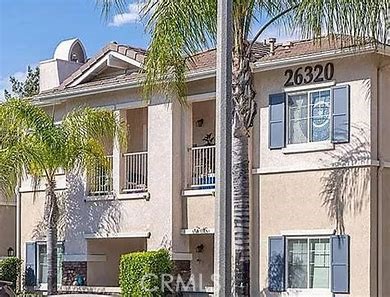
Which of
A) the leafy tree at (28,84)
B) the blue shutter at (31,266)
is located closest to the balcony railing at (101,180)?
the blue shutter at (31,266)

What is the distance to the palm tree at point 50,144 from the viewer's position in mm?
24250

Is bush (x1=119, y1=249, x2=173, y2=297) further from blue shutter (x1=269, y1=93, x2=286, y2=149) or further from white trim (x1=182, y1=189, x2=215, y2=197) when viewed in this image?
blue shutter (x1=269, y1=93, x2=286, y2=149)

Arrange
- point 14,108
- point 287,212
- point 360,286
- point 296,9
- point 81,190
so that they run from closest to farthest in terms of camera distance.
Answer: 1. point 296,9
2. point 360,286
3. point 287,212
4. point 14,108
5. point 81,190

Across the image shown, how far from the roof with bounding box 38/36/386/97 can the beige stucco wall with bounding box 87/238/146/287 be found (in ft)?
14.7

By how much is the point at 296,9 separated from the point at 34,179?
12225mm

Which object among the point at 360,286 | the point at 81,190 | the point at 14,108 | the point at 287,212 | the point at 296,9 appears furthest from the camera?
the point at 81,190

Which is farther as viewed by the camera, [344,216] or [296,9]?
[344,216]

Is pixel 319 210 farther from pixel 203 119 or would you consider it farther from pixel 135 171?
pixel 135 171

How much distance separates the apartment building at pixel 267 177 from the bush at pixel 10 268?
722mm

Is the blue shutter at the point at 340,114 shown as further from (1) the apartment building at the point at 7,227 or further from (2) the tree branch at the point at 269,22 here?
(1) the apartment building at the point at 7,227

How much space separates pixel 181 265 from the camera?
2441 cm

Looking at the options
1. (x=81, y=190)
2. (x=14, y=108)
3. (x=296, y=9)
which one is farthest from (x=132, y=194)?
(x=296, y=9)

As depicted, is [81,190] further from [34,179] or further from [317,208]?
[317,208]

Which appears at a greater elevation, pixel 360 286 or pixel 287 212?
pixel 287 212
